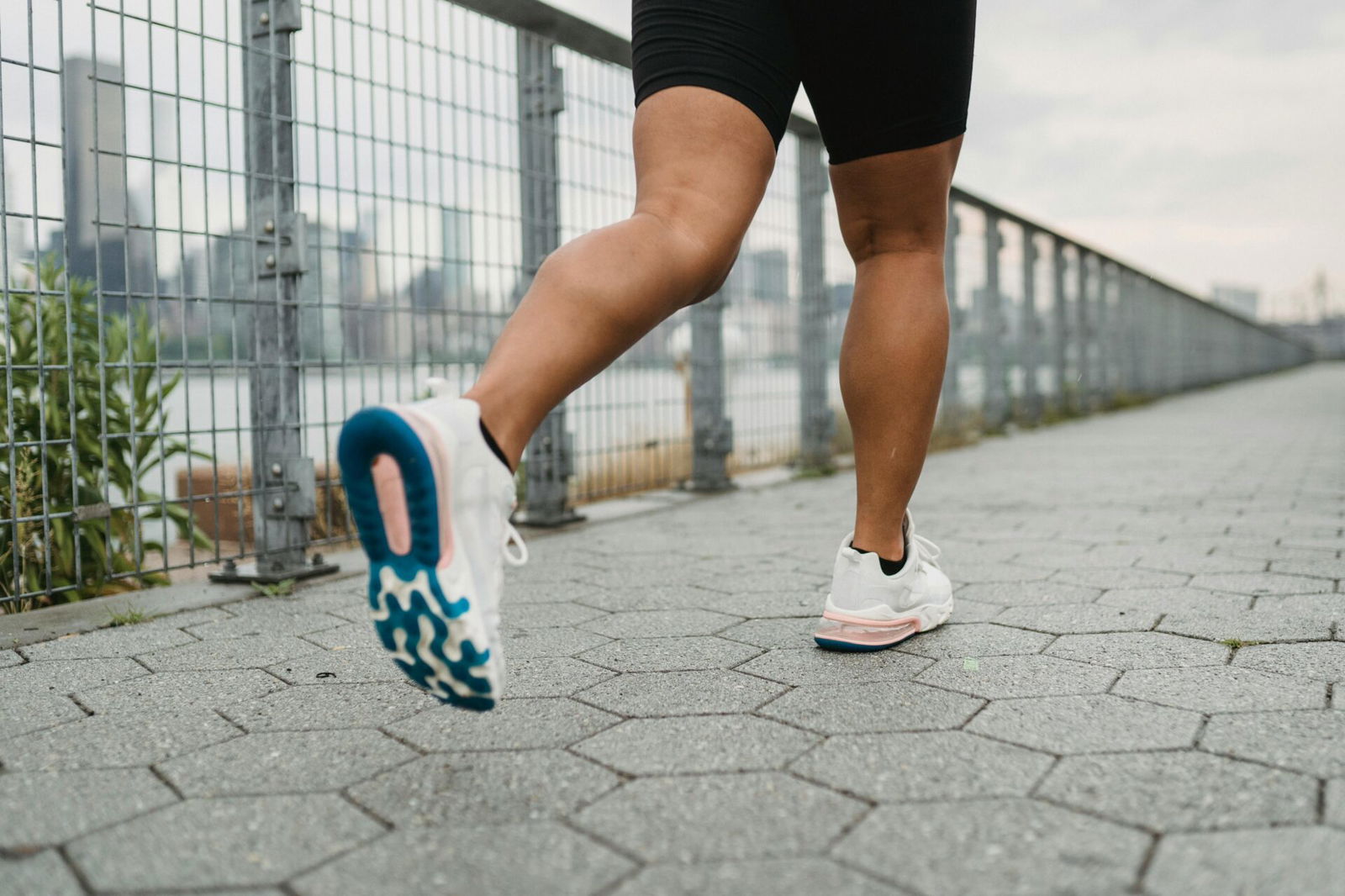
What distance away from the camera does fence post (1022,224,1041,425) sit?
9547 mm

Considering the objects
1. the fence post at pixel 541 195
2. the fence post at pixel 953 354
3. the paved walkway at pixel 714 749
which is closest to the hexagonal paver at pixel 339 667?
the paved walkway at pixel 714 749

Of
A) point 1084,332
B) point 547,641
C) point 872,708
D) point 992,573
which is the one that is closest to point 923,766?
point 872,708

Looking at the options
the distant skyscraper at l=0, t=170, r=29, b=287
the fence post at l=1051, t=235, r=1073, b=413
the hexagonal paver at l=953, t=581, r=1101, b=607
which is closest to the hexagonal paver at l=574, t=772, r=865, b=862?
the hexagonal paver at l=953, t=581, r=1101, b=607

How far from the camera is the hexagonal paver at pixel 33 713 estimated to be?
1.57 metres

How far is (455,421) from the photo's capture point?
124cm

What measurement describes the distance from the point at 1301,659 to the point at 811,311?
13.3ft

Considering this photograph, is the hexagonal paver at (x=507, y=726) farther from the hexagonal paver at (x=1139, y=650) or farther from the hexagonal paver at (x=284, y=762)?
the hexagonal paver at (x=1139, y=650)

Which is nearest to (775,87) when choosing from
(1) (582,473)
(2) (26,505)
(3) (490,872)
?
(3) (490,872)

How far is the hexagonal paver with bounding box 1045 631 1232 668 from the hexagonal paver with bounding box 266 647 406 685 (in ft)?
3.74

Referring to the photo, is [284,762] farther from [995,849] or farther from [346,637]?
[995,849]

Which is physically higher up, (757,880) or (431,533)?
(431,533)

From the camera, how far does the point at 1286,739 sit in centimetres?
139

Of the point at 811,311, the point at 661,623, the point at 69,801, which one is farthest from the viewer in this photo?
the point at 811,311

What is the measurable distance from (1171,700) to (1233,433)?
7.22 meters
